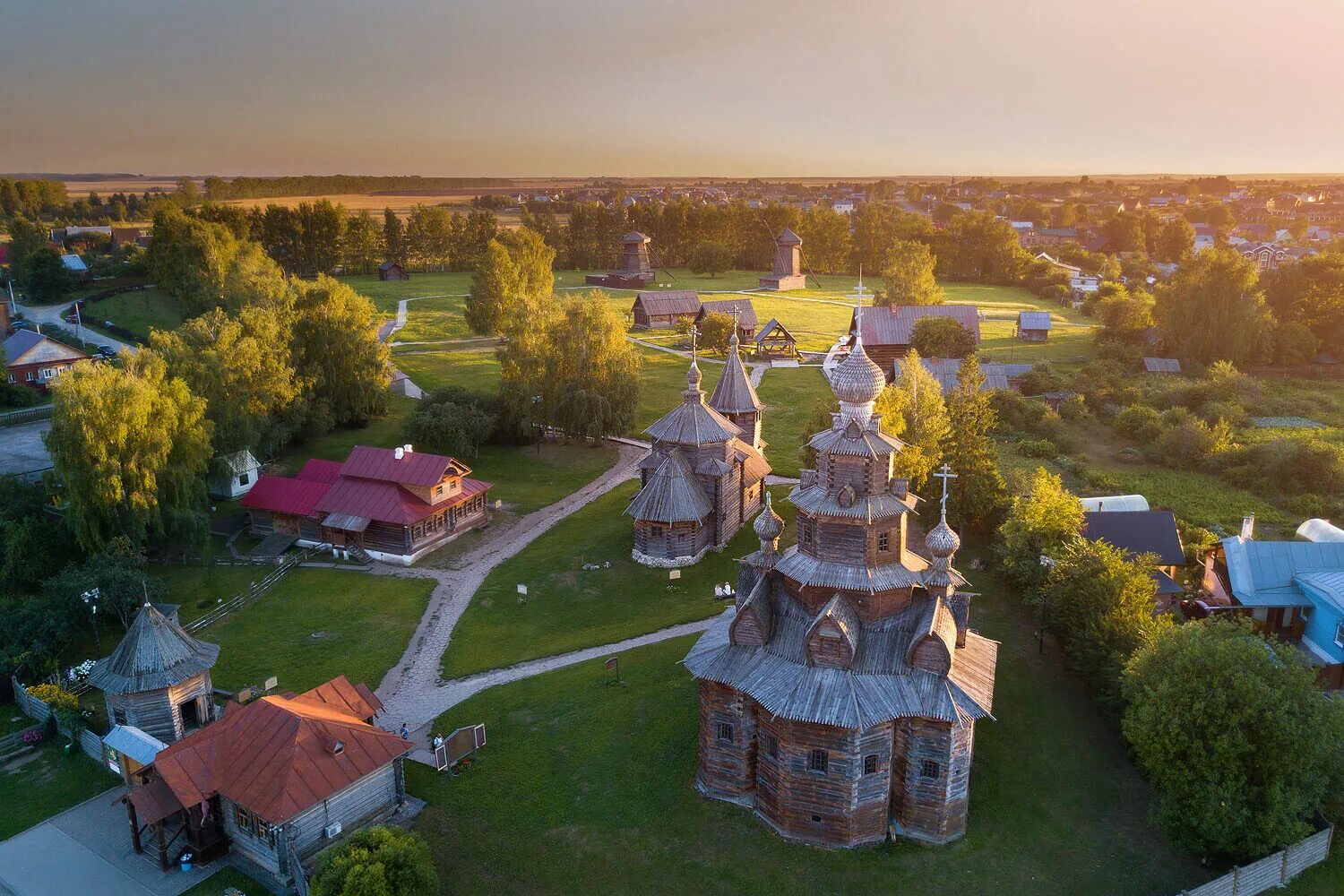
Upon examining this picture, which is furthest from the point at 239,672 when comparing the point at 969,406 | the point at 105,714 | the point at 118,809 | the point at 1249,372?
the point at 1249,372

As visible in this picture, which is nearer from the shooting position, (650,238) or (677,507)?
(677,507)

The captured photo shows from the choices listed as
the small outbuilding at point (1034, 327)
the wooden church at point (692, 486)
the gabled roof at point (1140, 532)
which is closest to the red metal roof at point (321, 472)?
the wooden church at point (692, 486)

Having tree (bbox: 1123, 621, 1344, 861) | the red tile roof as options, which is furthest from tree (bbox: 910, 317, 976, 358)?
the red tile roof

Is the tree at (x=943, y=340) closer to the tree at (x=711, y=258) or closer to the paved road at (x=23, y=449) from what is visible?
the paved road at (x=23, y=449)

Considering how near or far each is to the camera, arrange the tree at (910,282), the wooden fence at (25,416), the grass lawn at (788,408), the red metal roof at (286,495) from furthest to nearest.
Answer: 1. the tree at (910,282)
2. the wooden fence at (25,416)
3. the grass lawn at (788,408)
4. the red metal roof at (286,495)

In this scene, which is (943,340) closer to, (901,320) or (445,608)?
(901,320)

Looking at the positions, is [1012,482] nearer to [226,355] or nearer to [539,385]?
[539,385]

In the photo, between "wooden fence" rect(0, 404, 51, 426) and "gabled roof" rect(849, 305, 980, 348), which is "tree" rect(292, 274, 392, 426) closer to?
"wooden fence" rect(0, 404, 51, 426)
